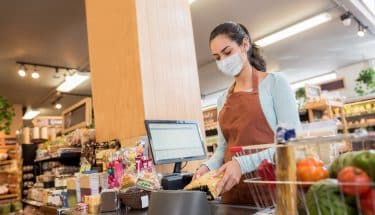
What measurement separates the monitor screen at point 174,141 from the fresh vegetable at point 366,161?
1.15m

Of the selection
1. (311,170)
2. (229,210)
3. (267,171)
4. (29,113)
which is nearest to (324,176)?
(311,170)

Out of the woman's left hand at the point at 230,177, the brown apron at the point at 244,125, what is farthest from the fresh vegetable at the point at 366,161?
the brown apron at the point at 244,125

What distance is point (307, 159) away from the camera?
0.72 m

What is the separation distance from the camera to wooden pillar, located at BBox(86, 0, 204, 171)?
220 cm

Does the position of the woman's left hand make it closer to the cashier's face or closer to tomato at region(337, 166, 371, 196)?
tomato at region(337, 166, 371, 196)

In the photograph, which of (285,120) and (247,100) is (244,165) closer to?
(285,120)

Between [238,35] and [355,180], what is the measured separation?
104cm

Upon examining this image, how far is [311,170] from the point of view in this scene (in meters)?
0.70

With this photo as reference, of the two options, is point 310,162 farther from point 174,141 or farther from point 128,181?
point 174,141

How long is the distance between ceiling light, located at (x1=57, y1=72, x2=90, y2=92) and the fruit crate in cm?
692

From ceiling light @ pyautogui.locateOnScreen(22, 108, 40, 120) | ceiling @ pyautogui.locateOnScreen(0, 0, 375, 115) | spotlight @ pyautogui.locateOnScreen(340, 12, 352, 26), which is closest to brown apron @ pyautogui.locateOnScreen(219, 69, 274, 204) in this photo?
ceiling @ pyautogui.locateOnScreen(0, 0, 375, 115)

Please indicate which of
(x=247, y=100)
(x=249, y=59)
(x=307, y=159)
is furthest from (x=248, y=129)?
(x=307, y=159)

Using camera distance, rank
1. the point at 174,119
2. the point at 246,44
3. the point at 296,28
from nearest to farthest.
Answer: the point at 246,44 → the point at 174,119 → the point at 296,28

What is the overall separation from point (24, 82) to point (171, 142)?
23.6 feet
